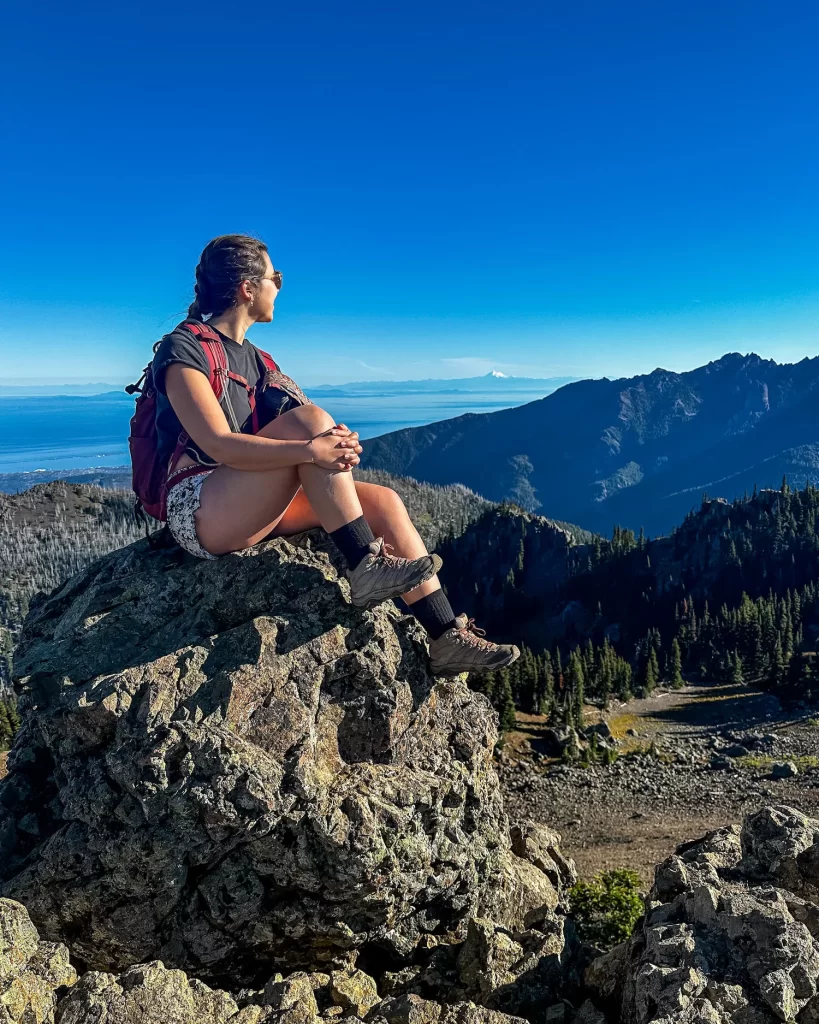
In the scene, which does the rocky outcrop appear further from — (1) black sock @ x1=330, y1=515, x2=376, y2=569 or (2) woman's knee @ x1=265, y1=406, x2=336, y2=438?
(2) woman's knee @ x1=265, y1=406, x2=336, y2=438

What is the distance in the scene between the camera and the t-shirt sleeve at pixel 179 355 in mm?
7570

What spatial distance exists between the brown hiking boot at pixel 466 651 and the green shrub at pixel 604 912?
5398mm

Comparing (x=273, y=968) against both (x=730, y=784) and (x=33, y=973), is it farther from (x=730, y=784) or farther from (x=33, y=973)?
(x=730, y=784)

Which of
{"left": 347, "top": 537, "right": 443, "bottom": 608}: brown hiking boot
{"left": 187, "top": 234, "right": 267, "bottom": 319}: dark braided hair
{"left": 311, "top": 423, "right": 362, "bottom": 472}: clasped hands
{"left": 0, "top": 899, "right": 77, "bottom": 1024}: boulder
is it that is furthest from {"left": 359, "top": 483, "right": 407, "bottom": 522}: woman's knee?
{"left": 0, "top": 899, "right": 77, "bottom": 1024}: boulder

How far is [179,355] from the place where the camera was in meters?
7.57

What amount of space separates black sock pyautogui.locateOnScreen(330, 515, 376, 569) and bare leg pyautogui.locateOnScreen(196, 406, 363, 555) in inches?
3.1

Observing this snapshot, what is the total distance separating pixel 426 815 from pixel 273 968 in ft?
8.10

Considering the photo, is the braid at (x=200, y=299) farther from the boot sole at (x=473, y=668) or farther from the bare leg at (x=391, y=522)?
the boot sole at (x=473, y=668)

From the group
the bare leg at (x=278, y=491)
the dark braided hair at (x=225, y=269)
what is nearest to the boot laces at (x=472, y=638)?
the bare leg at (x=278, y=491)

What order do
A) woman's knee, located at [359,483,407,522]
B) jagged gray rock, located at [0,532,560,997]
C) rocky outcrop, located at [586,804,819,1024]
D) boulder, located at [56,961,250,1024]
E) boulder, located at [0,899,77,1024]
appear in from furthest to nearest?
woman's knee, located at [359,483,407,522]
jagged gray rock, located at [0,532,560,997]
rocky outcrop, located at [586,804,819,1024]
boulder, located at [56,961,250,1024]
boulder, located at [0,899,77,1024]

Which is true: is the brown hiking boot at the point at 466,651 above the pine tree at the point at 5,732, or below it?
above

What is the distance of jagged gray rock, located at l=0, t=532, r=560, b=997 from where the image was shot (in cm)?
716

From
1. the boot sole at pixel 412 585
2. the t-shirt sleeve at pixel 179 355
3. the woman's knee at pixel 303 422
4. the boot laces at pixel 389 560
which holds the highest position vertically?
the t-shirt sleeve at pixel 179 355

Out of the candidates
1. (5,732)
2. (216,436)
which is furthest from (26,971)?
(5,732)
